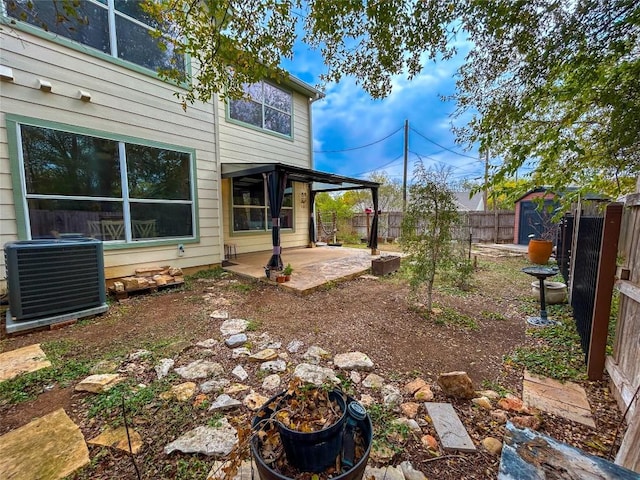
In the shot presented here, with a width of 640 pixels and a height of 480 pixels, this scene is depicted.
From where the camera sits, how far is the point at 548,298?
3910 mm

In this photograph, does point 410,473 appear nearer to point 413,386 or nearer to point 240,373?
point 413,386

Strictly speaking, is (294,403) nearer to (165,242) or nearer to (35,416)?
(35,416)

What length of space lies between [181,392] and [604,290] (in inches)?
132

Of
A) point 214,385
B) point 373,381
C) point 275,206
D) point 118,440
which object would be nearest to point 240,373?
point 214,385

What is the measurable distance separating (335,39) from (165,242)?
13.8 ft

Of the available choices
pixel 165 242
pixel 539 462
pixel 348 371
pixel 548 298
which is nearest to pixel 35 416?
pixel 348 371

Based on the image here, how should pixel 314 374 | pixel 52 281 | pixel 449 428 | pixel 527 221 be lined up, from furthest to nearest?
pixel 527 221, pixel 52 281, pixel 314 374, pixel 449 428

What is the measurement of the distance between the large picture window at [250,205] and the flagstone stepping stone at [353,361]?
16.3 ft

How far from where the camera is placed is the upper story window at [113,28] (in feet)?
11.7

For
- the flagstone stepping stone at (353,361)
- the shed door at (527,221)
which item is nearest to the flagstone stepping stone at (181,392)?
the flagstone stepping stone at (353,361)

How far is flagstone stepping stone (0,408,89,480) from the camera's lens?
1320 mm

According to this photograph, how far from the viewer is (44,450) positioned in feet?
4.74

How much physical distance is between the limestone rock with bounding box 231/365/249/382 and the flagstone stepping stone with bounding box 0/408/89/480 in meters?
0.93

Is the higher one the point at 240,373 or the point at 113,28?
the point at 113,28
